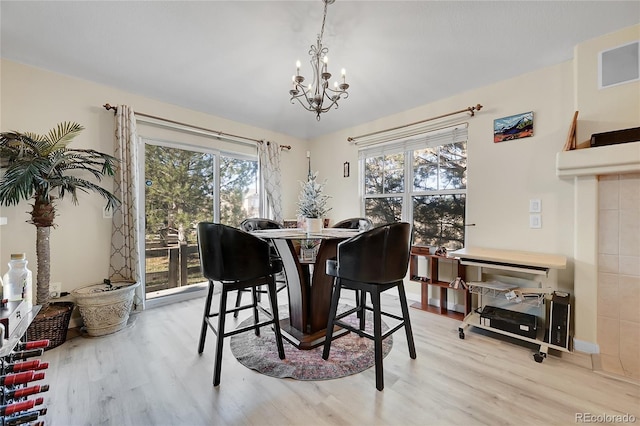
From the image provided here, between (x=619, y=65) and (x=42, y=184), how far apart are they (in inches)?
181

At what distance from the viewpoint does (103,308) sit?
2395 mm

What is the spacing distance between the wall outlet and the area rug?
1.74 metres

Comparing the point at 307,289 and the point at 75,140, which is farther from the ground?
the point at 75,140

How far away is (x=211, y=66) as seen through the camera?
2449 millimetres

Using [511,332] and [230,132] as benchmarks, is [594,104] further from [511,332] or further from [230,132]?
[230,132]

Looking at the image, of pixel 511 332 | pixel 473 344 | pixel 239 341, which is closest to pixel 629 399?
pixel 511 332

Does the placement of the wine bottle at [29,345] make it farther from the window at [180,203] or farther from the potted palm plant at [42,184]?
the window at [180,203]

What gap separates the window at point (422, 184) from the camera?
3090 millimetres

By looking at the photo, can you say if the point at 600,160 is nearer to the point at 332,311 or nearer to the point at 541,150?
the point at 541,150

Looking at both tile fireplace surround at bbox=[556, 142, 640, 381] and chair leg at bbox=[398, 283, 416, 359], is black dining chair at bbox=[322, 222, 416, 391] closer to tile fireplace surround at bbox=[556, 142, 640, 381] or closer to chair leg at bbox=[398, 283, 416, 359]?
chair leg at bbox=[398, 283, 416, 359]

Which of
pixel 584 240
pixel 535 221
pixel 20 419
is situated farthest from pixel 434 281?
pixel 20 419

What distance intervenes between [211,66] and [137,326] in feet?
8.55

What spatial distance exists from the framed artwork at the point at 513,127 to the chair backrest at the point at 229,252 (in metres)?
2.58

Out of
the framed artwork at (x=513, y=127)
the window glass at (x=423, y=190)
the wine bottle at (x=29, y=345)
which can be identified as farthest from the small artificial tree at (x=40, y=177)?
the framed artwork at (x=513, y=127)
